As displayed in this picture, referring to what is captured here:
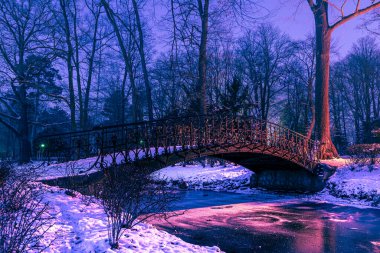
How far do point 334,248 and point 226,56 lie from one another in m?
26.2

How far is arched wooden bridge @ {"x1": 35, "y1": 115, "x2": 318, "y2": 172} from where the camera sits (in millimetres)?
10883

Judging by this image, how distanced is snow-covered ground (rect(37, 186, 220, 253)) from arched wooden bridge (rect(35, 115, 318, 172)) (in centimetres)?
243

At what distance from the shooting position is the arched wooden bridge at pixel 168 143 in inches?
428

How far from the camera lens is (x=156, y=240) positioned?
20.4 feet

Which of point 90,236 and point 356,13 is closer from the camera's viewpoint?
point 90,236

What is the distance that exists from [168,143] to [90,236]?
7241 mm

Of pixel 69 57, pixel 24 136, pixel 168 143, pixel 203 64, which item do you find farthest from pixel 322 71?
pixel 24 136

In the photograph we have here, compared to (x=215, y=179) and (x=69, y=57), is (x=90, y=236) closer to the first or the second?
(x=215, y=179)

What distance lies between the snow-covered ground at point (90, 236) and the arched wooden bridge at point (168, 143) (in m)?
2.43

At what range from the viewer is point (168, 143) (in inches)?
505

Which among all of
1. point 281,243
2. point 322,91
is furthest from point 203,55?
point 281,243

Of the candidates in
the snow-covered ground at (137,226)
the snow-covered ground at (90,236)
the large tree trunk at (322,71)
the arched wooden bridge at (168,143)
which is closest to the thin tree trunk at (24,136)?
the arched wooden bridge at (168,143)

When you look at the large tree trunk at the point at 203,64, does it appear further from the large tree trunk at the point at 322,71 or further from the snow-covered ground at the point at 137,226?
the large tree trunk at the point at 322,71

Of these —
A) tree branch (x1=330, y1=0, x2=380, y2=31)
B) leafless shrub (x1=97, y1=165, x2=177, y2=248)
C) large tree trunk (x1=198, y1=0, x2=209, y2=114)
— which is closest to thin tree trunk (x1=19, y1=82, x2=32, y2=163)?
large tree trunk (x1=198, y1=0, x2=209, y2=114)
